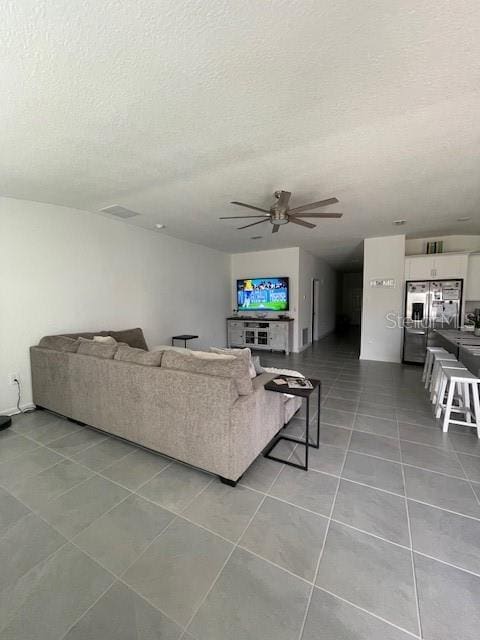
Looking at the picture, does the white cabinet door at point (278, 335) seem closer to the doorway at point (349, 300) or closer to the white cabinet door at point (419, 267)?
the white cabinet door at point (419, 267)

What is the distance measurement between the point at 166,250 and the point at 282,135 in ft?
11.7

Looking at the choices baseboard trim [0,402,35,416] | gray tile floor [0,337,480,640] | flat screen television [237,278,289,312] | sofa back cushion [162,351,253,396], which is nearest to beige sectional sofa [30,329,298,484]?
sofa back cushion [162,351,253,396]

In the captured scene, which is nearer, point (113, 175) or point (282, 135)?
point (282, 135)

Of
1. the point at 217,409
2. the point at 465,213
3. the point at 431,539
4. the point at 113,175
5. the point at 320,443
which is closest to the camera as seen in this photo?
the point at 431,539

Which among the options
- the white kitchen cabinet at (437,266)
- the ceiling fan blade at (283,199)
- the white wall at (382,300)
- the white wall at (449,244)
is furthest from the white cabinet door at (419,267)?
the ceiling fan blade at (283,199)

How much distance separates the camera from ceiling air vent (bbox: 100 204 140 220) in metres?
3.60

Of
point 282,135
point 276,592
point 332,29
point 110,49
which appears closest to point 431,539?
point 276,592

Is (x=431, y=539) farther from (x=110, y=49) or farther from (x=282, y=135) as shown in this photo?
(x=110, y=49)

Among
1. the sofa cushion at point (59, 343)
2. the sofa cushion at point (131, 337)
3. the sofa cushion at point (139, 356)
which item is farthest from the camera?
the sofa cushion at point (131, 337)

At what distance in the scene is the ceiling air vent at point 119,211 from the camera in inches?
142

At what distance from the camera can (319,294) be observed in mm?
8031

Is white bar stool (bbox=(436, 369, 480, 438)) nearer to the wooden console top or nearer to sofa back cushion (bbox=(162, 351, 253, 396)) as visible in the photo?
sofa back cushion (bbox=(162, 351, 253, 396))

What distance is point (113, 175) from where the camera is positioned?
2664mm

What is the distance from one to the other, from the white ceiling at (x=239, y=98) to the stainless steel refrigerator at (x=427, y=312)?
91.7 inches
